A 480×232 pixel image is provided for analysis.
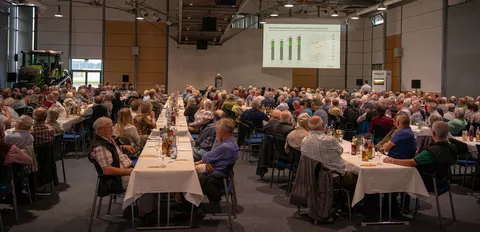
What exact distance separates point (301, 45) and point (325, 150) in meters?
14.7

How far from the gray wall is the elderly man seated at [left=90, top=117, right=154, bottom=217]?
48.7ft

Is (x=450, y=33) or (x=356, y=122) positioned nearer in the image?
(x=356, y=122)

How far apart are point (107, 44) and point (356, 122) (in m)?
16.6

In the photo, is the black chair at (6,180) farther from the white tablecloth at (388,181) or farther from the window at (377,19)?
the window at (377,19)

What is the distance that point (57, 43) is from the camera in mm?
23109

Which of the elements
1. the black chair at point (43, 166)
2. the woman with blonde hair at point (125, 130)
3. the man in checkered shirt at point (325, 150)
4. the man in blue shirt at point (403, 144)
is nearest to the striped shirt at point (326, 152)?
the man in checkered shirt at point (325, 150)

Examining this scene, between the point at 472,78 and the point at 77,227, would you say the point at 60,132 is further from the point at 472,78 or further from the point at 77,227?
the point at 472,78

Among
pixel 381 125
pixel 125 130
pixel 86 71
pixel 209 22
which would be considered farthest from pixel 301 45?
pixel 125 130

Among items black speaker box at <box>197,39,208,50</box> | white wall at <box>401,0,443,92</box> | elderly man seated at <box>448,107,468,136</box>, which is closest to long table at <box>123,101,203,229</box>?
elderly man seated at <box>448,107,468,136</box>

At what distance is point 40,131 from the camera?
6121 mm

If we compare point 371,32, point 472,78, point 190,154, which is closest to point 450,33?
point 472,78

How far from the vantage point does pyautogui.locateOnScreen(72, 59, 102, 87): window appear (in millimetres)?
23422

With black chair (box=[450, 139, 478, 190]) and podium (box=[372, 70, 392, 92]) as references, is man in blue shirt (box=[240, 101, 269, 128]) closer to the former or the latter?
black chair (box=[450, 139, 478, 190])

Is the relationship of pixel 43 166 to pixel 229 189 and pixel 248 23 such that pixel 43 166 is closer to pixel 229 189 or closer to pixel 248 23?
pixel 229 189
